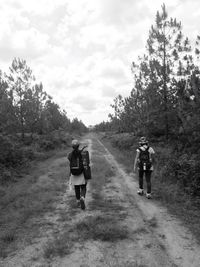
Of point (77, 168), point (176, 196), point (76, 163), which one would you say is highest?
point (76, 163)

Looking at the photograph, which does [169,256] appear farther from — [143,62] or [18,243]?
[143,62]

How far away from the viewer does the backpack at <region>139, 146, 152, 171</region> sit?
31.7 ft

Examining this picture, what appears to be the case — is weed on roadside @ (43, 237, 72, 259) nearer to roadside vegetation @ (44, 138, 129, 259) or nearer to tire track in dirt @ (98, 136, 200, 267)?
roadside vegetation @ (44, 138, 129, 259)

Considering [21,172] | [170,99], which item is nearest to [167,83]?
[170,99]

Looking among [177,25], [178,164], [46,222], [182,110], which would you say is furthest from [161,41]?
[46,222]

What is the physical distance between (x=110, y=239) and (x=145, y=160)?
4272 mm

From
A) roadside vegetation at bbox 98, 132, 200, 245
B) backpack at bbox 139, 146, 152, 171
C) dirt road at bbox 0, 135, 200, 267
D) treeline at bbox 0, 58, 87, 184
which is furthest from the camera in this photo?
treeline at bbox 0, 58, 87, 184

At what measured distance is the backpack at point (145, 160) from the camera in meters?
9.66

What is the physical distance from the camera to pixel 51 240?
5.95 meters

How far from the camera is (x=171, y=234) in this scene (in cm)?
618

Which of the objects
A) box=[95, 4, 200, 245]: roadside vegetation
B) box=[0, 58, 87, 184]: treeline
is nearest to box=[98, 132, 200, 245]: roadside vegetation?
box=[95, 4, 200, 245]: roadside vegetation

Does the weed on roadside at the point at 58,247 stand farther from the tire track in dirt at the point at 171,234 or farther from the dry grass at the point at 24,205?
the tire track in dirt at the point at 171,234

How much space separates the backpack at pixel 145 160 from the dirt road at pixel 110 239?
1200mm

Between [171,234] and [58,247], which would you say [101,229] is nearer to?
[58,247]
